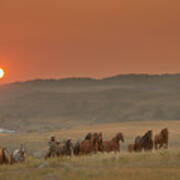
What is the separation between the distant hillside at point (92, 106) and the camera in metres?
104

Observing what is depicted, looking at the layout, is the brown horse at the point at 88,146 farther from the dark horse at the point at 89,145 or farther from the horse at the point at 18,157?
the horse at the point at 18,157

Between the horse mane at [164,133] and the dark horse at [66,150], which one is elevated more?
the horse mane at [164,133]

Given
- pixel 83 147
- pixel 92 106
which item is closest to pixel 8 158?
pixel 83 147

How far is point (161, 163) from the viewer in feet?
65.4

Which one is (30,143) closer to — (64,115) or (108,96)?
(64,115)

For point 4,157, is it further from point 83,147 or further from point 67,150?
point 83,147

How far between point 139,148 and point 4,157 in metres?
6.53

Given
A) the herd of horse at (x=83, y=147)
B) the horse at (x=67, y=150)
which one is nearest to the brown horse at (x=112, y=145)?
the herd of horse at (x=83, y=147)

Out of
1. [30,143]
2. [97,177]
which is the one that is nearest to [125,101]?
[30,143]

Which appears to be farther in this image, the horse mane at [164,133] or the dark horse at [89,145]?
the horse mane at [164,133]

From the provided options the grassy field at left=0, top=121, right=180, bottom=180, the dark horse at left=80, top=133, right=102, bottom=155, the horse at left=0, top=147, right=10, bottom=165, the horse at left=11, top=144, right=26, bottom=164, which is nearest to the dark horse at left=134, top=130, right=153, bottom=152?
the dark horse at left=80, top=133, right=102, bottom=155

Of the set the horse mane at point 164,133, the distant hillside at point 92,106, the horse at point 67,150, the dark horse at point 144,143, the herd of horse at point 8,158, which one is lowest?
the herd of horse at point 8,158

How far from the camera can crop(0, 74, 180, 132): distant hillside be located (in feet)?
343

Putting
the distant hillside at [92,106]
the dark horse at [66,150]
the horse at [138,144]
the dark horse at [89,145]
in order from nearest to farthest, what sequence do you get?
1. the dark horse at [66,150]
2. the dark horse at [89,145]
3. the horse at [138,144]
4. the distant hillside at [92,106]
